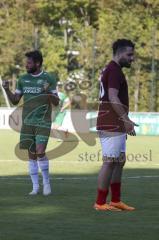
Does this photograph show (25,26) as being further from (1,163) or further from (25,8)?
(1,163)

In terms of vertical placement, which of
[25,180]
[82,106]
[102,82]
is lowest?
[82,106]

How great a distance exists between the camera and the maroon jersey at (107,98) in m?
10.3

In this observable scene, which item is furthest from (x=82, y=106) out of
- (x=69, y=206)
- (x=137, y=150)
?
(x=69, y=206)

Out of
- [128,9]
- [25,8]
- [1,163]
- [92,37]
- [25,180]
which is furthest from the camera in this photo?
[25,8]

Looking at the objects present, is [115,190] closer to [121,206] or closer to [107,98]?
[121,206]

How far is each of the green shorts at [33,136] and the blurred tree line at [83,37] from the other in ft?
92.6

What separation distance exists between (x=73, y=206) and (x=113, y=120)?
1.24 meters

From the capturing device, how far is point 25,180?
14672 mm

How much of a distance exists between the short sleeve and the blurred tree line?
99.0ft

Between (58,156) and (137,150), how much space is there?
3.91 metres

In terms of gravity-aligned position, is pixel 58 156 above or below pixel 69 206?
below

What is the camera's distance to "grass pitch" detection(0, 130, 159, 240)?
8.66m

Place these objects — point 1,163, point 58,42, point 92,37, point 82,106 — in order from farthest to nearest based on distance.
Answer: point 58,42 < point 92,37 < point 82,106 < point 1,163

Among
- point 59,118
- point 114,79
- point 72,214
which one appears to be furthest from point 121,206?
point 59,118
